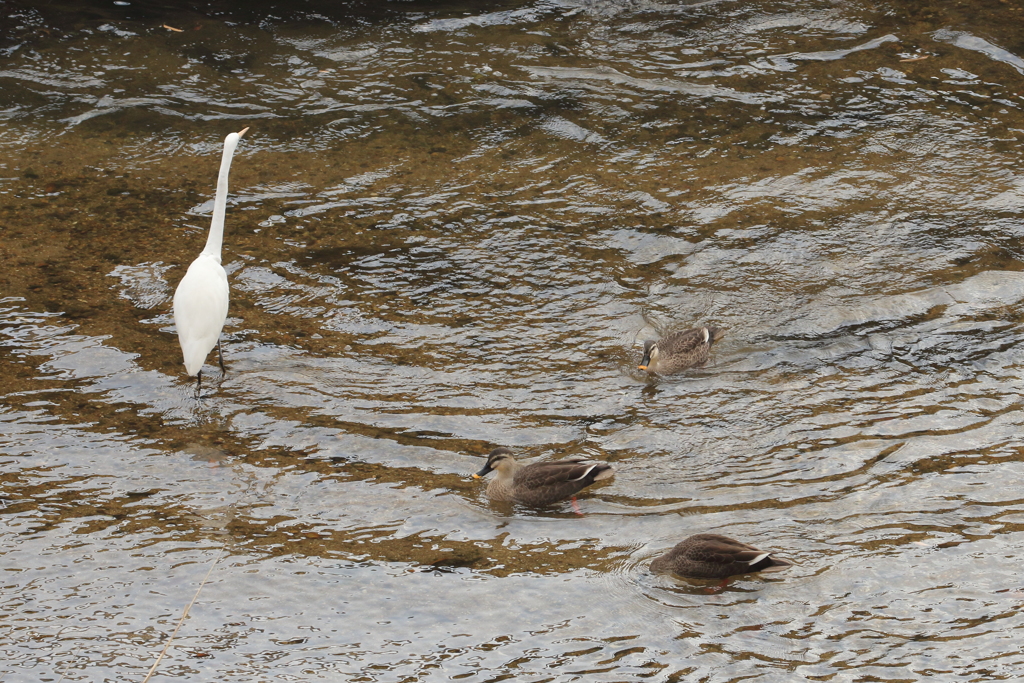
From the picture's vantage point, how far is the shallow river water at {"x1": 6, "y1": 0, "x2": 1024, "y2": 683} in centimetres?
530

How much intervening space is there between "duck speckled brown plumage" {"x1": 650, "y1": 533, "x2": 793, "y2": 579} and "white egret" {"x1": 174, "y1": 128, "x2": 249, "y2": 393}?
3.52 meters

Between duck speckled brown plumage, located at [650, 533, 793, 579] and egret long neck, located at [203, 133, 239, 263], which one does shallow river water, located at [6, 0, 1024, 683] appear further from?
egret long neck, located at [203, 133, 239, 263]

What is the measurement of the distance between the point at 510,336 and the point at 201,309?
225 centimetres

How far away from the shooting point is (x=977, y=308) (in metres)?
7.89

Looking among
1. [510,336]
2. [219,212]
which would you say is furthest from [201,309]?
[510,336]

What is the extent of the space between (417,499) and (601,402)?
1.61m

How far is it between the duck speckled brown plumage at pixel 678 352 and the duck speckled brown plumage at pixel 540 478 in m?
1.23

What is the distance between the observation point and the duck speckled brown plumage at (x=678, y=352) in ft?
24.0

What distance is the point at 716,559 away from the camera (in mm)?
5430

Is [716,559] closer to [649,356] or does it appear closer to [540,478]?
[540,478]

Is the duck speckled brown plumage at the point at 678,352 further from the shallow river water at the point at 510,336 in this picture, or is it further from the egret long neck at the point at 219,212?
the egret long neck at the point at 219,212

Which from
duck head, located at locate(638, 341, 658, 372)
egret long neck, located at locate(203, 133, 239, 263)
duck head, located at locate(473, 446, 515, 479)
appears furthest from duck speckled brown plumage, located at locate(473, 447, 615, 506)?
egret long neck, located at locate(203, 133, 239, 263)

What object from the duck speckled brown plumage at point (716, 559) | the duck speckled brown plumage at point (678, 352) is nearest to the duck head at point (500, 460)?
the duck speckled brown plumage at point (716, 559)

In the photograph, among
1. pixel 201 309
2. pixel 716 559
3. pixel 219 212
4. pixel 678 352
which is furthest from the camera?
pixel 219 212
